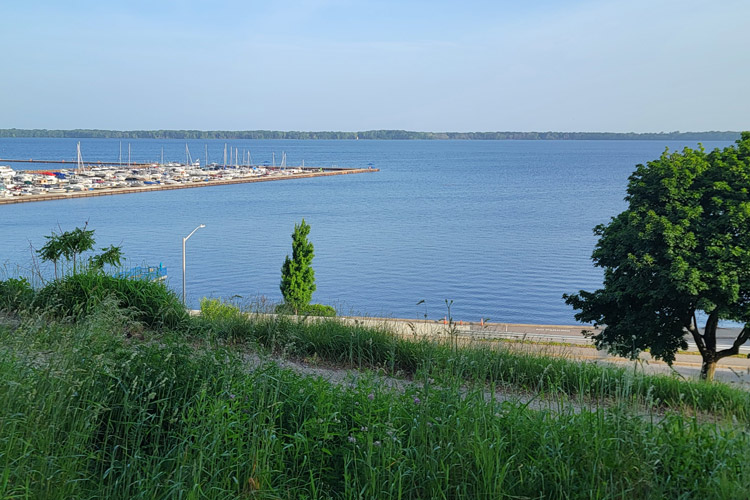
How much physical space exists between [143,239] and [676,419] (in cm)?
7447

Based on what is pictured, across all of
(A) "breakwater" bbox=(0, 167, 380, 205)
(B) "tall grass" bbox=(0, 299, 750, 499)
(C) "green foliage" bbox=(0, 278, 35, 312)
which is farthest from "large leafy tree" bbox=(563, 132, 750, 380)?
(A) "breakwater" bbox=(0, 167, 380, 205)

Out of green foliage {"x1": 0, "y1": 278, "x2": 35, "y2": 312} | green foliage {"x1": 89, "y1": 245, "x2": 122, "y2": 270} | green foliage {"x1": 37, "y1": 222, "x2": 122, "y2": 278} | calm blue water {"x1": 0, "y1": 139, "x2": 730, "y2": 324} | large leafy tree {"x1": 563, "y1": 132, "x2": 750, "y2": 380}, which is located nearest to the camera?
green foliage {"x1": 0, "y1": 278, "x2": 35, "y2": 312}

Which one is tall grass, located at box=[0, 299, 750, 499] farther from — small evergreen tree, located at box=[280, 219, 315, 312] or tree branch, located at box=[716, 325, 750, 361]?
small evergreen tree, located at box=[280, 219, 315, 312]

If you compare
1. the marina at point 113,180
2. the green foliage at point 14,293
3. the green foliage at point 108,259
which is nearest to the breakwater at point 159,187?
the marina at point 113,180

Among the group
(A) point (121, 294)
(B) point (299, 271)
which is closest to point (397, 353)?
(A) point (121, 294)

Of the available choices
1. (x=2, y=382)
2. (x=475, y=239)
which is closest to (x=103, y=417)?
(x=2, y=382)

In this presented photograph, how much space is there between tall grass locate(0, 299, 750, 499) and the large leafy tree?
51.8ft

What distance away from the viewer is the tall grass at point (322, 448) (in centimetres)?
391

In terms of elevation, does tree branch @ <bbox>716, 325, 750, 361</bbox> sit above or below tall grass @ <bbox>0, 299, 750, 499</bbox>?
below

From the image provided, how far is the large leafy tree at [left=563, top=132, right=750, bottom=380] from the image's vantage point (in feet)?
66.4

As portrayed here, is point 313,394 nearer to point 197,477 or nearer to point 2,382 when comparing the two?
point 197,477

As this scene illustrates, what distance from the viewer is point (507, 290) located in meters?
58.8

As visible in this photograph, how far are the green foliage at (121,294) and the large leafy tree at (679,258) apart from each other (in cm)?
1402

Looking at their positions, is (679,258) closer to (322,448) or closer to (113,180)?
(322,448)
